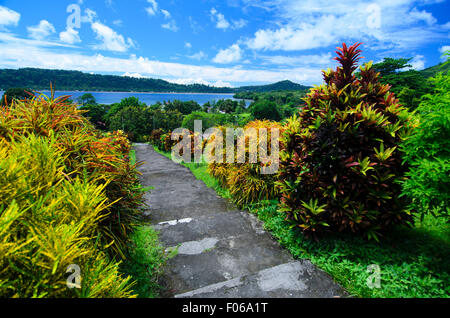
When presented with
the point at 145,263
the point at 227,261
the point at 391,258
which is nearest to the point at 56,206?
the point at 145,263

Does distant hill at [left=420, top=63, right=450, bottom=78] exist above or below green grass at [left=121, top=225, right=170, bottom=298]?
above

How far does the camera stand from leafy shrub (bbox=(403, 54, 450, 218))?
2270mm

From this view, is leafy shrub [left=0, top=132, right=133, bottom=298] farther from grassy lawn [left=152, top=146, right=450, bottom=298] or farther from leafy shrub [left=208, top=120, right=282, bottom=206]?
leafy shrub [left=208, top=120, right=282, bottom=206]

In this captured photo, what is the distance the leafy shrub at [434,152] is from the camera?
2.27 meters

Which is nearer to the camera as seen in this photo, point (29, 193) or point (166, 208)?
point (29, 193)

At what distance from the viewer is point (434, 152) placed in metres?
2.35

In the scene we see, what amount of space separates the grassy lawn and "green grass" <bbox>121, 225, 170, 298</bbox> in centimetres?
190

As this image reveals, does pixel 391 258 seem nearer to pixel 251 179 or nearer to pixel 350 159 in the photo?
pixel 350 159

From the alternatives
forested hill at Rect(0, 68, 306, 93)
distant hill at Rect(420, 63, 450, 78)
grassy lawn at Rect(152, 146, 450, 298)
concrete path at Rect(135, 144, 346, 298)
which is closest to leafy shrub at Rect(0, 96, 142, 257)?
concrete path at Rect(135, 144, 346, 298)

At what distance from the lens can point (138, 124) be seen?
92.7 feet

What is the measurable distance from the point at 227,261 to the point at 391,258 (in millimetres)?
2122
